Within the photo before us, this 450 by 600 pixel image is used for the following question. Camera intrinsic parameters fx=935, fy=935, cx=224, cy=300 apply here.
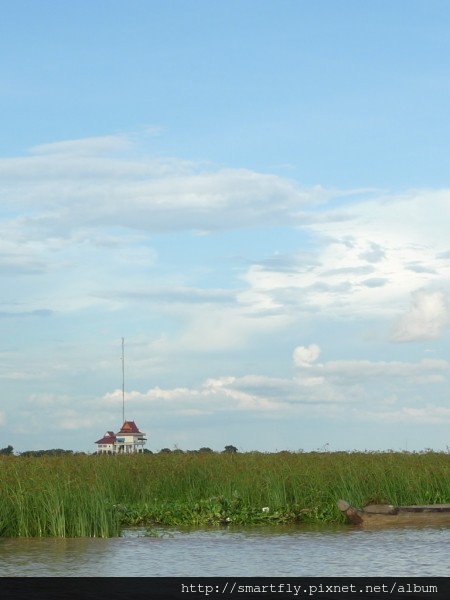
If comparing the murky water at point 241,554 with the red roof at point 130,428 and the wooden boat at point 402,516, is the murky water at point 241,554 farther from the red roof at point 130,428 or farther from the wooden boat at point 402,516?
the red roof at point 130,428

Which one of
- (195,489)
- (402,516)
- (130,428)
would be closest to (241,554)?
(402,516)

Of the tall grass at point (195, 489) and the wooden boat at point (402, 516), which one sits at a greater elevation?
A: the tall grass at point (195, 489)

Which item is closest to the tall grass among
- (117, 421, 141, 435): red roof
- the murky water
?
the murky water

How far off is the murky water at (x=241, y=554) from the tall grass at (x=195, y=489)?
2.50 ft

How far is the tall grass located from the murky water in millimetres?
762

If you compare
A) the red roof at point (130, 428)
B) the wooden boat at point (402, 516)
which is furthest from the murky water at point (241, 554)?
the red roof at point (130, 428)

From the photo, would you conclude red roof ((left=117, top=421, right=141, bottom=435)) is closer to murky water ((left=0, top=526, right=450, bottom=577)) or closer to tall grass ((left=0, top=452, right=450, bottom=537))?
tall grass ((left=0, top=452, right=450, bottom=537))

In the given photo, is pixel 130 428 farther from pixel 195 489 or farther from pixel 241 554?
pixel 241 554

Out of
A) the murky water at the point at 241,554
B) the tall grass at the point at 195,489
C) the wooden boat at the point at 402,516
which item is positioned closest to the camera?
the murky water at the point at 241,554

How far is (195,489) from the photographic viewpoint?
941 inches

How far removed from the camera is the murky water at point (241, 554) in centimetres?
1533

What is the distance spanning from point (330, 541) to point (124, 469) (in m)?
7.95

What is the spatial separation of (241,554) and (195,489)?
688 centimetres
